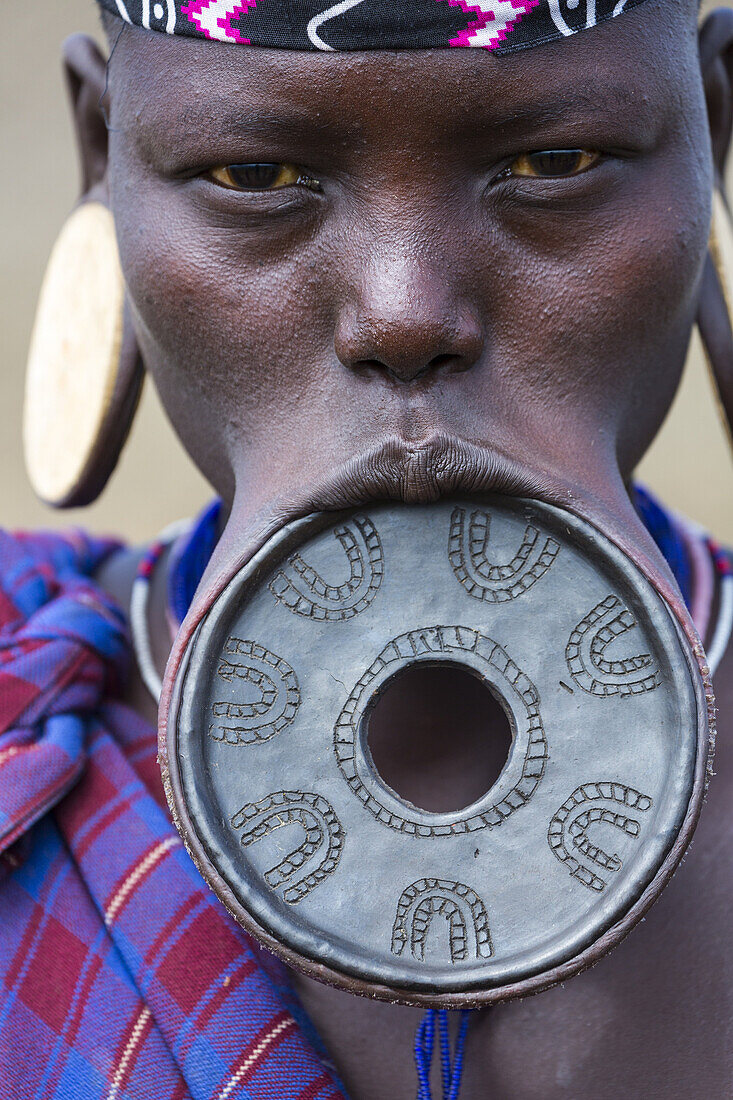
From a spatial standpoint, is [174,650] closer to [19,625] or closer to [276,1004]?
[276,1004]

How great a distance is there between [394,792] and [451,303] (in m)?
0.49

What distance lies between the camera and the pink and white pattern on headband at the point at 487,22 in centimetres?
136

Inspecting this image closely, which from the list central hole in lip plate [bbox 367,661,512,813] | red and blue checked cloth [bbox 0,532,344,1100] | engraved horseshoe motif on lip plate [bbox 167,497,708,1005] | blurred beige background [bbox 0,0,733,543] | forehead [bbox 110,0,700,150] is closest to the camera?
engraved horseshoe motif on lip plate [bbox 167,497,708,1005]

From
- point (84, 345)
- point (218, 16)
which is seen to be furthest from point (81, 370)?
point (218, 16)

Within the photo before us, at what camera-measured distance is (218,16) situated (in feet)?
4.67

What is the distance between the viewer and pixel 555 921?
4.15 ft

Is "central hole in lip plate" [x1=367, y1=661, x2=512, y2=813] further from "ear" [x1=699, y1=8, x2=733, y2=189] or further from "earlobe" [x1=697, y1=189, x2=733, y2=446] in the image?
"ear" [x1=699, y1=8, x2=733, y2=189]

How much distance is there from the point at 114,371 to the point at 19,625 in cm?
36

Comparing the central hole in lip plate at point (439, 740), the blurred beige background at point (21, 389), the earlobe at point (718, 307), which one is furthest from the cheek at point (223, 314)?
the blurred beige background at point (21, 389)

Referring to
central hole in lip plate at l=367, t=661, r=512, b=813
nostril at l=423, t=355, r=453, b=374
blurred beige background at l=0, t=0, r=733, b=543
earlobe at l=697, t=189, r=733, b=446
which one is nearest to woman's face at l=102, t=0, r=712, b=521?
nostril at l=423, t=355, r=453, b=374

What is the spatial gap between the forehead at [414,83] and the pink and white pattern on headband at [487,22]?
11 millimetres

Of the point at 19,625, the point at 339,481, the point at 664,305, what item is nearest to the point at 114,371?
the point at 19,625

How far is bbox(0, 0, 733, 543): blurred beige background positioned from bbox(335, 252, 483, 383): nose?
408 centimetres

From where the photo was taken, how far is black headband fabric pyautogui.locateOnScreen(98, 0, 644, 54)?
1357 millimetres
